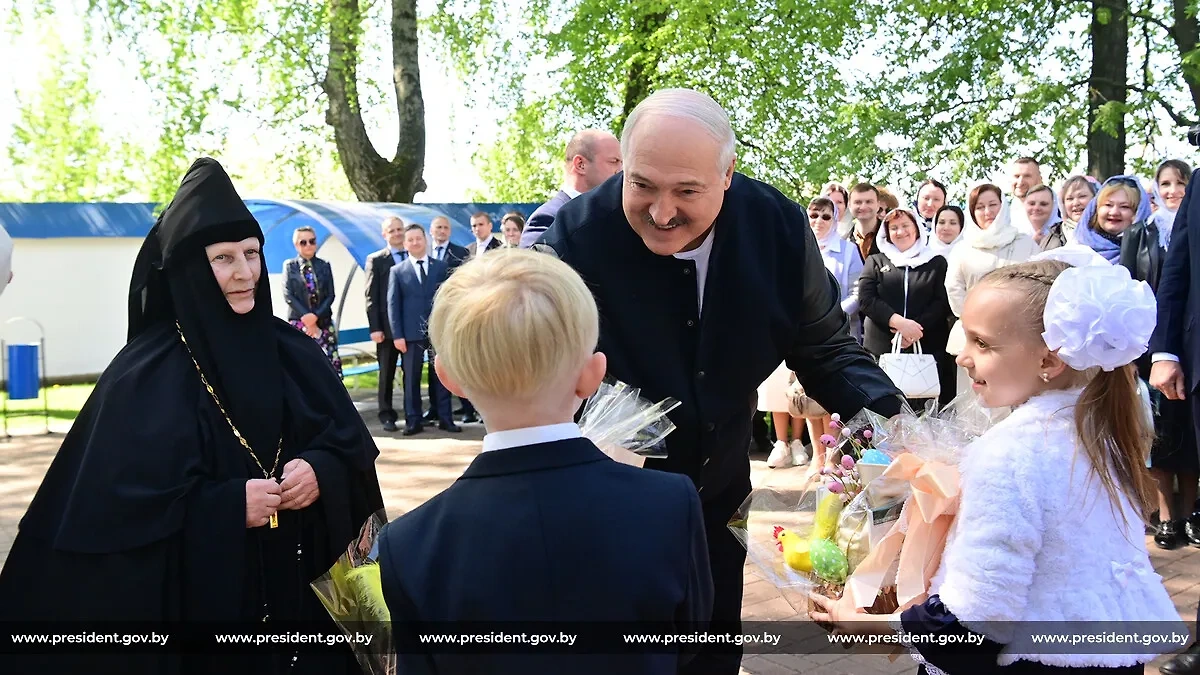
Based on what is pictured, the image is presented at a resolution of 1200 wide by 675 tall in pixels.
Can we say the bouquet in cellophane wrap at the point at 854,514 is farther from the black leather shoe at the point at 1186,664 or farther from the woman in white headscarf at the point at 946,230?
the woman in white headscarf at the point at 946,230

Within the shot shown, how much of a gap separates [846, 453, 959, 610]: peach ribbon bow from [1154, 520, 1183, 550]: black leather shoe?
4.35m

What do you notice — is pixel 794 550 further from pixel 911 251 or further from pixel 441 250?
pixel 441 250

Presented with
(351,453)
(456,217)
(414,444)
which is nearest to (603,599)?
(351,453)

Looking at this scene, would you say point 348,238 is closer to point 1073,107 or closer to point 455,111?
point 455,111

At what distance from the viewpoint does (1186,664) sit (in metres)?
3.86

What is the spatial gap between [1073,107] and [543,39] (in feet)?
29.1

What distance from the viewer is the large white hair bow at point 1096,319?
6.61 ft

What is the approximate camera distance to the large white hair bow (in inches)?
79.4

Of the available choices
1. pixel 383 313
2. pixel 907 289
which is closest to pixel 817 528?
pixel 907 289

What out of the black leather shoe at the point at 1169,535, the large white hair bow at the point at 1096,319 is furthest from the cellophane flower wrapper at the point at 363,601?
the black leather shoe at the point at 1169,535

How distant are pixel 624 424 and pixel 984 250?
5.49 metres

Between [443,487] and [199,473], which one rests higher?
[199,473]

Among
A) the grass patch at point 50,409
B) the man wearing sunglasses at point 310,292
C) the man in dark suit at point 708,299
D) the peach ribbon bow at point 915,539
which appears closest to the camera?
the peach ribbon bow at point 915,539

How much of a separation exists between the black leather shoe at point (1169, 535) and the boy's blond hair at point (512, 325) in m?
5.24
